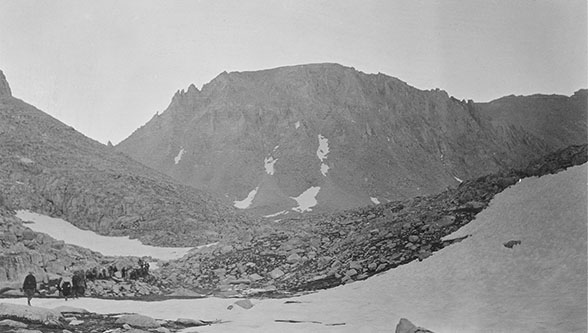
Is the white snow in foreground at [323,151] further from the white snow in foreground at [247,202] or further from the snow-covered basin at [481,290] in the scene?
the snow-covered basin at [481,290]

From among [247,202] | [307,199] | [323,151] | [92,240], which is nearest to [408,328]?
[92,240]

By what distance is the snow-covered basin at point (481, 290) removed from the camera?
37.9ft

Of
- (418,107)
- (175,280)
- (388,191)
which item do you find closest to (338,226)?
(175,280)

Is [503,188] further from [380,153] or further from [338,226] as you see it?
[380,153]

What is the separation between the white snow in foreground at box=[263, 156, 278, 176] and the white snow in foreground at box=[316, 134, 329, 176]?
40.0ft

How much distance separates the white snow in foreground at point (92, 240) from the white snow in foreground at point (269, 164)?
287 ft

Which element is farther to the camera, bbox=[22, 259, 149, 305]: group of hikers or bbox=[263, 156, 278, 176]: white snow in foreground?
bbox=[263, 156, 278, 176]: white snow in foreground

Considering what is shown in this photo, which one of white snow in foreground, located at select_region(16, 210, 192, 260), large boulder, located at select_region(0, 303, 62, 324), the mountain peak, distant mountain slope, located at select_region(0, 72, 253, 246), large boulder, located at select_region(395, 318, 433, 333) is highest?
the mountain peak

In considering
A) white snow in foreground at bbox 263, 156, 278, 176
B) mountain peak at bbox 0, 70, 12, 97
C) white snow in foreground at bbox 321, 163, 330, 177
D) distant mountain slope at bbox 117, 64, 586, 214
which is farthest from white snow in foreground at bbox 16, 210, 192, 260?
white snow in foreground at bbox 321, 163, 330, 177

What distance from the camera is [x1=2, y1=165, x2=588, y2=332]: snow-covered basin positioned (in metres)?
11.6

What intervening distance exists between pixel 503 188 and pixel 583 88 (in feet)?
20.3

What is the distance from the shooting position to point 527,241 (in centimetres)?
1445

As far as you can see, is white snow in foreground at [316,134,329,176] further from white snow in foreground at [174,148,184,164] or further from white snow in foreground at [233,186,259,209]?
white snow in foreground at [174,148,184,164]

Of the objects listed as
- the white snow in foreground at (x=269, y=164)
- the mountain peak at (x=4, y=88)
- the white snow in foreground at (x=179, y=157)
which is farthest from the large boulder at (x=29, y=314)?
the white snow in foreground at (x=179, y=157)
